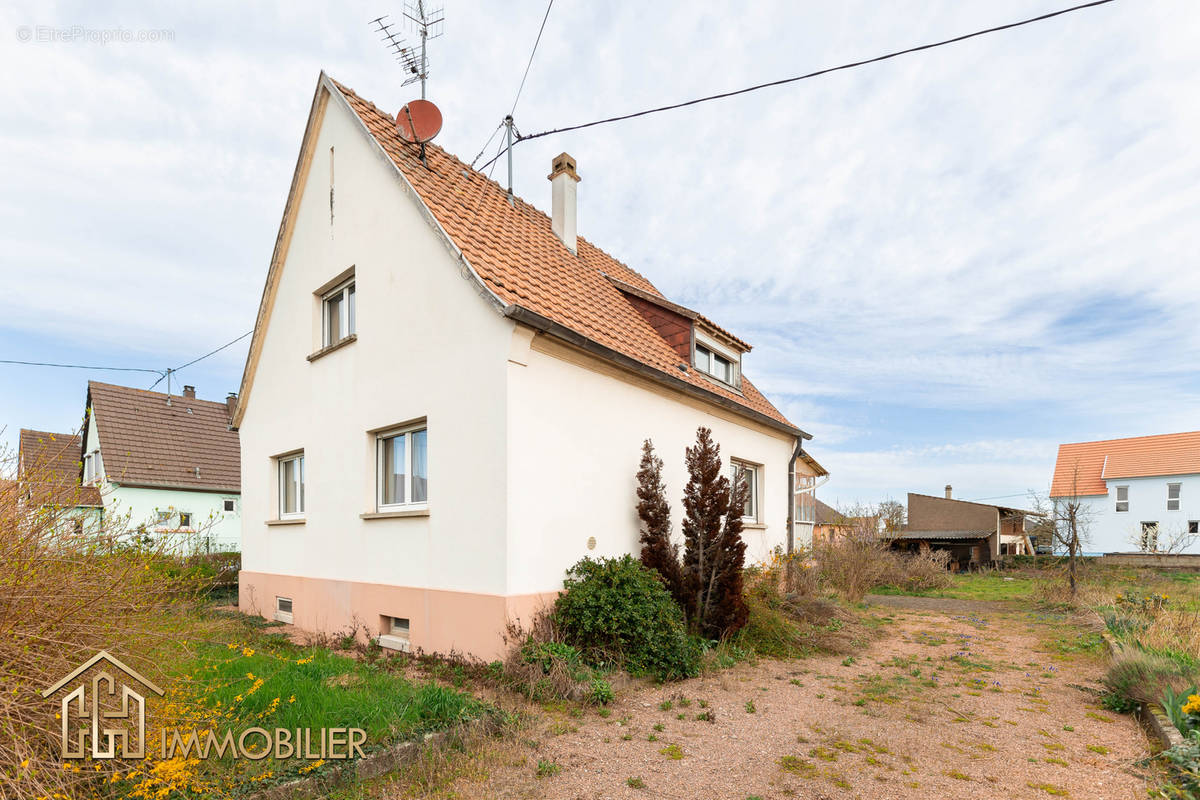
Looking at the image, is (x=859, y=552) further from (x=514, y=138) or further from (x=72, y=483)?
(x=72, y=483)

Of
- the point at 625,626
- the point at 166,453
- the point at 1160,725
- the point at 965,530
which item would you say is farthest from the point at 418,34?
the point at 965,530

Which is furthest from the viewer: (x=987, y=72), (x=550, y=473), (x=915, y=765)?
(x=550, y=473)

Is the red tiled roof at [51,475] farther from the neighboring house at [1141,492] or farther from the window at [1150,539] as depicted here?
the window at [1150,539]

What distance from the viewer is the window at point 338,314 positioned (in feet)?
33.3

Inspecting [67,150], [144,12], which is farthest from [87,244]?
[144,12]

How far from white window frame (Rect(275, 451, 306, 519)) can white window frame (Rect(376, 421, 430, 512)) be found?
245cm

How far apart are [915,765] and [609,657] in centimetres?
322

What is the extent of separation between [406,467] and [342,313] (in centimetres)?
332

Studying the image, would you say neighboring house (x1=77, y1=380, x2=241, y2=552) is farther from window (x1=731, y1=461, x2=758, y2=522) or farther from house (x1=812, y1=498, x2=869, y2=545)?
house (x1=812, y1=498, x2=869, y2=545)

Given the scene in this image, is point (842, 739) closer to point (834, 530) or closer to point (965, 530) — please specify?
point (834, 530)

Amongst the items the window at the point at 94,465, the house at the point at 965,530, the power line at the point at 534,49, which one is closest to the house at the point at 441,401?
the power line at the point at 534,49

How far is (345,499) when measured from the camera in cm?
938

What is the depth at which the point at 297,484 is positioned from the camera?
1139cm

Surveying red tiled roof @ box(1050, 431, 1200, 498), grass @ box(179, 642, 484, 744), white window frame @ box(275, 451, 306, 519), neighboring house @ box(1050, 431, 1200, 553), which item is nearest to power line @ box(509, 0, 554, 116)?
white window frame @ box(275, 451, 306, 519)
